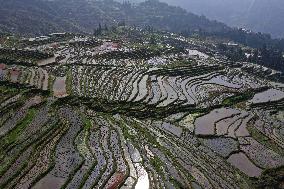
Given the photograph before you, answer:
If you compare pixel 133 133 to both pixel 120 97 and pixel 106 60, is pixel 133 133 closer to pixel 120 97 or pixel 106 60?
pixel 120 97

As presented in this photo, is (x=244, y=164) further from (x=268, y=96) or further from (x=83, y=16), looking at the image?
(x=83, y=16)

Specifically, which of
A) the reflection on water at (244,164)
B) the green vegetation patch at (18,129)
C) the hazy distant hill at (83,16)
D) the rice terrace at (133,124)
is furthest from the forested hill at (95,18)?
the green vegetation patch at (18,129)

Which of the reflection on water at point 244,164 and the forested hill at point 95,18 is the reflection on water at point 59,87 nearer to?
the reflection on water at point 244,164

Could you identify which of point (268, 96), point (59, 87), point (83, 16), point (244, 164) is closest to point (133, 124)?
point (244, 164)

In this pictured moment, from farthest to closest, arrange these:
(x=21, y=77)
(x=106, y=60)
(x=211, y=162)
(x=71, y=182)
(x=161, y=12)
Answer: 1. (x=161, y=12)
2. (x=106, y=60)
3. (x=21, y=77)
4. (x=211, y=162)
5. (x=71, y=182)

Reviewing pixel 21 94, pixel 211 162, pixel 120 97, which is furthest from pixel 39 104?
pixel 211 162
